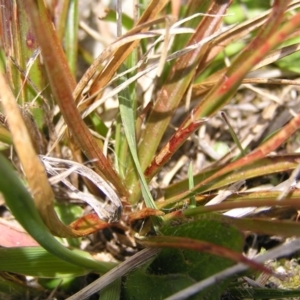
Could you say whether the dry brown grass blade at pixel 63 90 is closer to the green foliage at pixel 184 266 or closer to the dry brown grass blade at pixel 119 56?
the dry brown grass blade at pixel 119 56

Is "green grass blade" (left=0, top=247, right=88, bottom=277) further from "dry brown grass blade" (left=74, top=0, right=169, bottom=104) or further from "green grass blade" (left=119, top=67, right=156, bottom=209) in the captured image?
"dry brown grass blade" (left=74, top=0, right=169, bottom=104)

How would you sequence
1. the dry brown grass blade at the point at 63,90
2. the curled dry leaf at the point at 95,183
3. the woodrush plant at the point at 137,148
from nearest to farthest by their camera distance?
the dry brown grass blade at the point at 63,90, the woodrush plant at the point at 137,148, the curled dry leaf at the point at 95,183

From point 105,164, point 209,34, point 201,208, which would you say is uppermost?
point 209,34

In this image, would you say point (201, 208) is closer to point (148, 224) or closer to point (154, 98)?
point (148, 224)

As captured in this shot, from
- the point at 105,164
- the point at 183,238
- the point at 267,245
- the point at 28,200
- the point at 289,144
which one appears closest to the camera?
the point at 28,200

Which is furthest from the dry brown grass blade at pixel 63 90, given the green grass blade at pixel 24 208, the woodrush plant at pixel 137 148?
the green grass blade at pixel 24 208

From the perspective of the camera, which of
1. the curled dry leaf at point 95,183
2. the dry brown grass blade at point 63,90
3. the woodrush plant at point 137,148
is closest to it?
the dry brown grass blade at point 63,90

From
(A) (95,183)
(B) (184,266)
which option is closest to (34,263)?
(A) (95,183)

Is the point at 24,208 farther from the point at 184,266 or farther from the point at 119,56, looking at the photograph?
the point at 119,56

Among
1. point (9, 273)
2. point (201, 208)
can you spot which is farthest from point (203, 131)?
point (9, 273)
